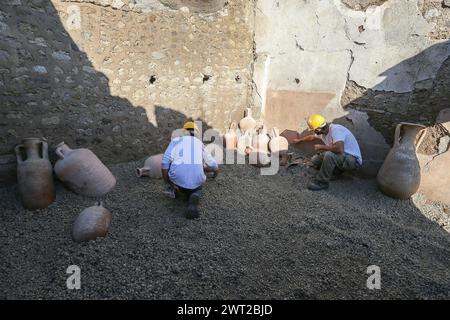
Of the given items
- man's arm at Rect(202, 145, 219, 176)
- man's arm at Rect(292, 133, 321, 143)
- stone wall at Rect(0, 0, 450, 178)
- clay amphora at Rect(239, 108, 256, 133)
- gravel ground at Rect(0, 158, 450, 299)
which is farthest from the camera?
clay amphora at Rect(239, 108, 256, 133)

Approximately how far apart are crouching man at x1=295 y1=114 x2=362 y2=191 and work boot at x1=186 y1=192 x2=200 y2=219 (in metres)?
1.67

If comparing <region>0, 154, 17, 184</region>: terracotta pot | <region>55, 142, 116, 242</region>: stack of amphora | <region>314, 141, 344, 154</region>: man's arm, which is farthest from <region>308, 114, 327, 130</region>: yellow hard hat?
<region>0, 154, 17, 184</region>: terracotta pot

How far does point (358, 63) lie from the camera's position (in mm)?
4266

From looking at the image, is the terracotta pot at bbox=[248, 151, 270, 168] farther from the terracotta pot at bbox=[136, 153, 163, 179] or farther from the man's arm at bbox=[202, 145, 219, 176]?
the terracotta pot at bbox=[136, 153, 163, 179]

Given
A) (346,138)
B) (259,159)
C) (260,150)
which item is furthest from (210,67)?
(346,138)

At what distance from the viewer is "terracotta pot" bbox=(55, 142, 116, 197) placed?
10.8 feet

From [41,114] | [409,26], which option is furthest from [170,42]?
[409,26]

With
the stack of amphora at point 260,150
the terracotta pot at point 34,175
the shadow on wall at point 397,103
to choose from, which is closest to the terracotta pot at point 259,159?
the stack of amphora at point 260,150

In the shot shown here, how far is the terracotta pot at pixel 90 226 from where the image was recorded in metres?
2.62

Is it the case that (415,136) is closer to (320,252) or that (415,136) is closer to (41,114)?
(320,252)

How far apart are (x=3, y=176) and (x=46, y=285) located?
1691 millimetres

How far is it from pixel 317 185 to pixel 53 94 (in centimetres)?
354

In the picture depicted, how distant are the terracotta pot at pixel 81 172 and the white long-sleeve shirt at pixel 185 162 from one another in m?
0.80

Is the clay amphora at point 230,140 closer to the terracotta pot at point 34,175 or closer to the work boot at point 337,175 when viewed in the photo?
the work boot at point 337,175
